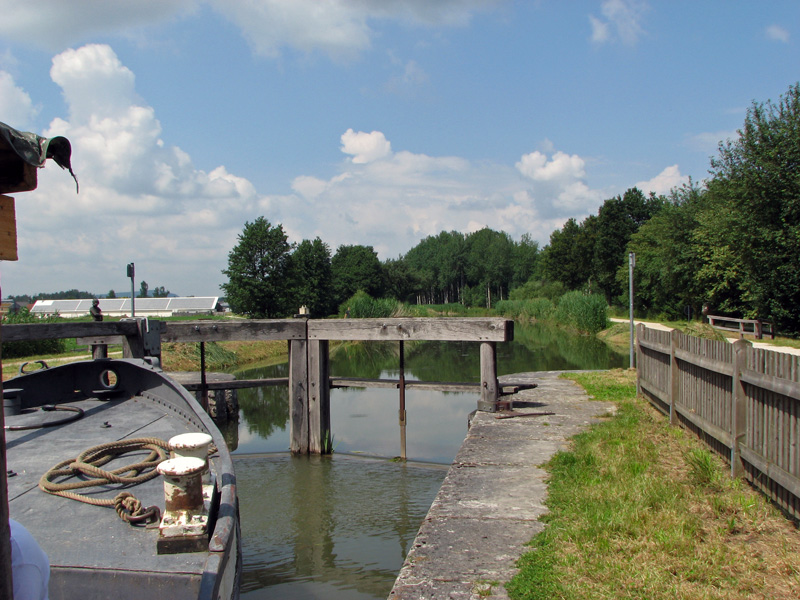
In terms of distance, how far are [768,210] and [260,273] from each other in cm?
3201

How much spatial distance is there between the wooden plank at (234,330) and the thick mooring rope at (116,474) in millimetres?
4898

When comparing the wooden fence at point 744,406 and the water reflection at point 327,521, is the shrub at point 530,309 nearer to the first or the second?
the water reflection at point 327,521

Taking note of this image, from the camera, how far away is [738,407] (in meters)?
5.23

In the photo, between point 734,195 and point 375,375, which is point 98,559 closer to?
point 375,375

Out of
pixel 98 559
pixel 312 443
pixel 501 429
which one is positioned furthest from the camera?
pixel 312 443

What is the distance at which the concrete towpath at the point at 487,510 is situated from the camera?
343 cm

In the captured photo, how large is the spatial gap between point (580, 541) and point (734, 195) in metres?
23.3

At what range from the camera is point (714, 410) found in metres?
6.05

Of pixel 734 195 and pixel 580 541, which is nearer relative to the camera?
pixel 580 541

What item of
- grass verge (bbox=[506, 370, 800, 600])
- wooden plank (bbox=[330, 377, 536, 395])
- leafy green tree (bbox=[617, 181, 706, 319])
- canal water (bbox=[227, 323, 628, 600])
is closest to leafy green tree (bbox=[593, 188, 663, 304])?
leafy green tree (bbox=[617, 181, 706, 319])

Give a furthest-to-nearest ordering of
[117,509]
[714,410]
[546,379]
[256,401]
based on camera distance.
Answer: [256,401] → [546,379] → [714,410] → [117,509]

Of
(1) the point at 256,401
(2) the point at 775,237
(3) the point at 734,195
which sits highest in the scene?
(3) the point at 734,195

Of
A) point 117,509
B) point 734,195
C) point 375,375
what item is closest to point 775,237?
point 734,195

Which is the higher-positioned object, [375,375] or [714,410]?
[714,410]
